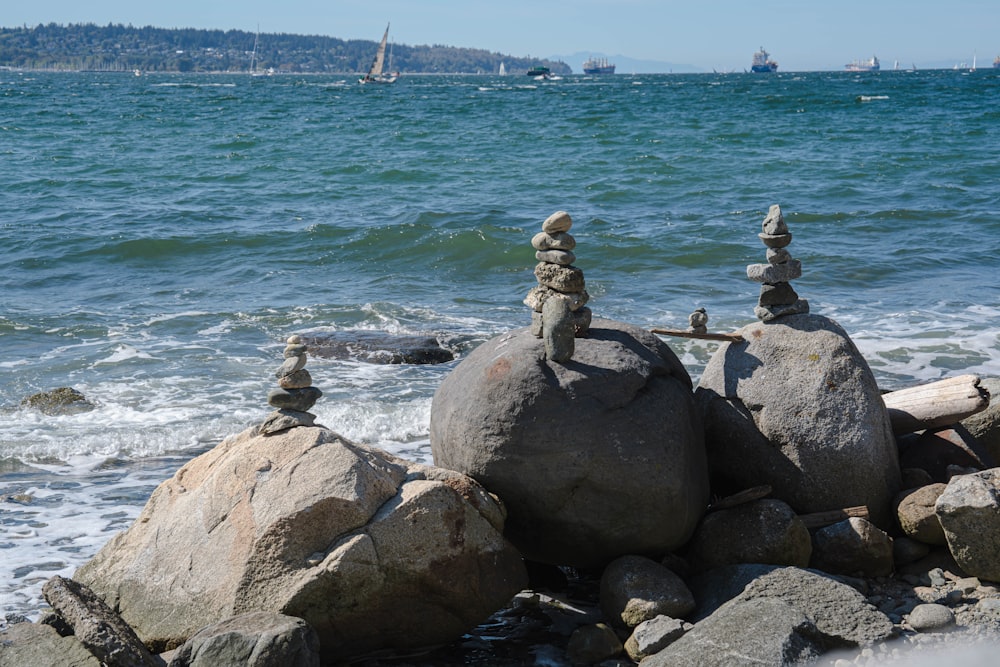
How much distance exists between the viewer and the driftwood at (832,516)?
20.4 ft

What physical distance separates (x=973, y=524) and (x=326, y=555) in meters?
3.39

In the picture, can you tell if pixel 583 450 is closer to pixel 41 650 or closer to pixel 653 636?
pixel 653 636

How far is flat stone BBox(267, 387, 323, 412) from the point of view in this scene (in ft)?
20.1

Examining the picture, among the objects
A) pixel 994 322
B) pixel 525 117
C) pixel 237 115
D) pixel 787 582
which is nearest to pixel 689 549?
pixel 787 582

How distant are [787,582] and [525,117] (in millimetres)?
42352

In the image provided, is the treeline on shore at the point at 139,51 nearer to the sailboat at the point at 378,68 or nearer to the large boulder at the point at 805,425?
the sailboat at the point at 378,68

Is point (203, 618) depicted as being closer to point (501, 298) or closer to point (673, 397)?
point (673, 397)

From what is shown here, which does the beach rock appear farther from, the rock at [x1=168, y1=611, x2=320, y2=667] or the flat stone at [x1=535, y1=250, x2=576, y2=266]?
the rock at [x1=168, y1=611, x2=320, y2=667]

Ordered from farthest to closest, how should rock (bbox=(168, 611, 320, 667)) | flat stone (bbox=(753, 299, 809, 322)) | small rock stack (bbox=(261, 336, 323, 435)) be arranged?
1. flat stone (bbox=(753, 299, 809, 322))
2. small rock stack (bbox=(261, 336, 323, 435))
3. rock (bbox=(168, 611, 320, 667))

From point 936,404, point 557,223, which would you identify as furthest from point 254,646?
point 936,404

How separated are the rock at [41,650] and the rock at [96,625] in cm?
5

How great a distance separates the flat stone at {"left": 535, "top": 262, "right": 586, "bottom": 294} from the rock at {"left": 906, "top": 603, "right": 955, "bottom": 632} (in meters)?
2.47

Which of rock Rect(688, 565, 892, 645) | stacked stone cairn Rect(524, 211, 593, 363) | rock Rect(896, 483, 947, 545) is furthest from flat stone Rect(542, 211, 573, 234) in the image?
rock Rect(896, 483, 947, 545)

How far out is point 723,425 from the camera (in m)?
6.56
